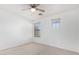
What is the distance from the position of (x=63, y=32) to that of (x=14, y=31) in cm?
133

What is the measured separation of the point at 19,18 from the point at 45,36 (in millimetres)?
738

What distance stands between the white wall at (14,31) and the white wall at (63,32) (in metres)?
0.28

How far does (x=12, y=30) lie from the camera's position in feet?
5.35

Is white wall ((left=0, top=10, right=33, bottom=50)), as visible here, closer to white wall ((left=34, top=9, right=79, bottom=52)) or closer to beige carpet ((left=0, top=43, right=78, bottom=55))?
beige carpet ((left=0, top=43, right=78, bottom=55))

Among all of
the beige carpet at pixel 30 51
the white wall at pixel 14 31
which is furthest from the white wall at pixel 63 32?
the white wall at pixel 14 31

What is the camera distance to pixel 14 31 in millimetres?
1671

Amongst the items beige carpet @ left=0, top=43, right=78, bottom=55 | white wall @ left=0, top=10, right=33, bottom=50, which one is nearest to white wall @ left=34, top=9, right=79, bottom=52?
beige carpet @ left=0, top=43, right=78, bottom=55

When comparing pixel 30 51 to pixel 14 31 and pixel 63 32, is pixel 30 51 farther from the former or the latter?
pixel 63 32

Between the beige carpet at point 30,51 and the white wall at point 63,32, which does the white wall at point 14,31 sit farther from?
the white wall at point 63,32

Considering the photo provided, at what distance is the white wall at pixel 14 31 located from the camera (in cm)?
168

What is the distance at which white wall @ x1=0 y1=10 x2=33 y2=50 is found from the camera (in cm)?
168

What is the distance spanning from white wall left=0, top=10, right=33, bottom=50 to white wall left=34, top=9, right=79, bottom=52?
28 cm

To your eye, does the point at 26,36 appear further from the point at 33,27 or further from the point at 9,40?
the point at 9,40
